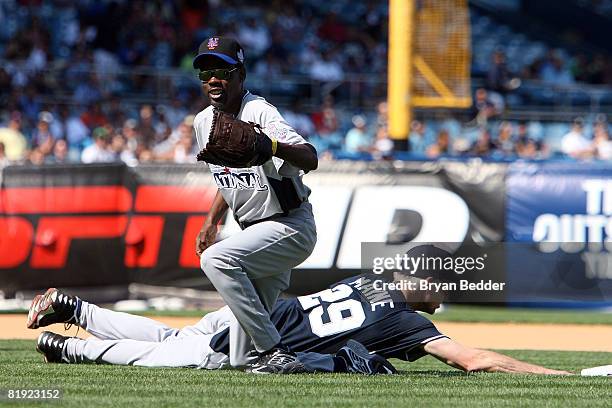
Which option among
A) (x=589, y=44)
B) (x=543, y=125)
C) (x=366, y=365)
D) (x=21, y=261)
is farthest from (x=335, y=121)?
(x=366, y=365)

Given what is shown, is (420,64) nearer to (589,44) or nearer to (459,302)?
(459,302)

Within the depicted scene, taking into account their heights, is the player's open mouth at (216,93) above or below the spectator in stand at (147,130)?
above

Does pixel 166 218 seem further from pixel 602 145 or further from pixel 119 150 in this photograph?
pixel 602 145

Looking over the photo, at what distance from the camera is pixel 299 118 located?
21.0 m

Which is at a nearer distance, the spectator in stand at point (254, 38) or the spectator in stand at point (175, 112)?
the spectator in stand at point (175, 112)

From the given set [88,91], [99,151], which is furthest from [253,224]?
[88,91]

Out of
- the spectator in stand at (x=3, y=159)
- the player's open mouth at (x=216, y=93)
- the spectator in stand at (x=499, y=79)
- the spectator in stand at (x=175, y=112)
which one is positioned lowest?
the spectator in stand at (x=3, y=159)

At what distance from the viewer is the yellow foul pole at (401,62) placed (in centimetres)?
1526

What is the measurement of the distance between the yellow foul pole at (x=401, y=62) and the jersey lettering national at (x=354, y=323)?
8.24 metres

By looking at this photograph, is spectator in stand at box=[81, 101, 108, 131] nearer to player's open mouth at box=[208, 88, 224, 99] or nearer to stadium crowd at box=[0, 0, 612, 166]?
stadium crowd at box=[0, 0, 612, 166]

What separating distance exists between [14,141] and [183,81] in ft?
16.8

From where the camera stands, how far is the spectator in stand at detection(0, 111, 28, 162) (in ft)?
55.4

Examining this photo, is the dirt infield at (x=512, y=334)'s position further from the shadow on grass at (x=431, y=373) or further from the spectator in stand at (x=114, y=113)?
the spectator in stand at (x=114, y=113)

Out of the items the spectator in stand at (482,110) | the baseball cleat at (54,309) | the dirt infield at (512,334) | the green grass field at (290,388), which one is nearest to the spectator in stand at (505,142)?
the spectator in stand at (482,110)
